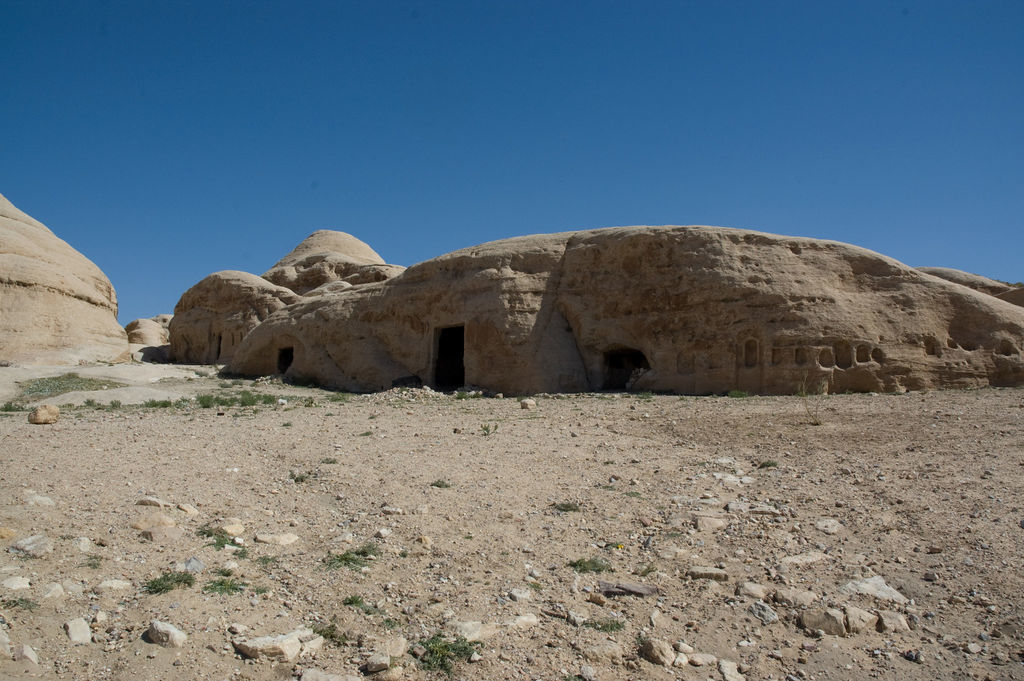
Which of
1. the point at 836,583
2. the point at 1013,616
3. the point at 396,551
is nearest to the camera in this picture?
the point at 1013,616

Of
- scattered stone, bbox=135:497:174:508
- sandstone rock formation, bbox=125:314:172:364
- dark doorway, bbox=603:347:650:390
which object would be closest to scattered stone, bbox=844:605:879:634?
scattered stone, bbox=135:497:174:508

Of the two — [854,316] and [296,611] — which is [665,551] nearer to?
[296,611]

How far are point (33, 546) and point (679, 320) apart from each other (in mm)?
13181

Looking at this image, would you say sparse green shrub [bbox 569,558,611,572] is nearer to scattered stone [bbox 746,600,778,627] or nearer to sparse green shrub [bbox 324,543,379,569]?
scattered stone [bbox 746,600,778,627]

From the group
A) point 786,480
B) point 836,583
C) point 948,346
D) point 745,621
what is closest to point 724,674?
point 745,621

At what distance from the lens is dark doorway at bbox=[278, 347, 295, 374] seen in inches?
875

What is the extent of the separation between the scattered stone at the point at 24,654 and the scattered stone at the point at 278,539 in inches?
79.2

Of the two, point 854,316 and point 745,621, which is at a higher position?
point 854,316

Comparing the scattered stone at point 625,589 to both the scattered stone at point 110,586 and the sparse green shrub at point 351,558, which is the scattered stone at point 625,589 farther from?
the scattered stone at point 110,586

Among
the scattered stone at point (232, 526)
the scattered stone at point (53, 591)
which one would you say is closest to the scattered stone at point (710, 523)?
the scattered stone at point (232, 526)

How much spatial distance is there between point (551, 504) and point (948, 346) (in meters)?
11.9

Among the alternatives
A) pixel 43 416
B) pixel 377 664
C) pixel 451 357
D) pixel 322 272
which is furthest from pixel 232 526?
pixel 322 272

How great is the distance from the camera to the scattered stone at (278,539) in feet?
19.4

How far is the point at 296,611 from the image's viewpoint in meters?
4.79
